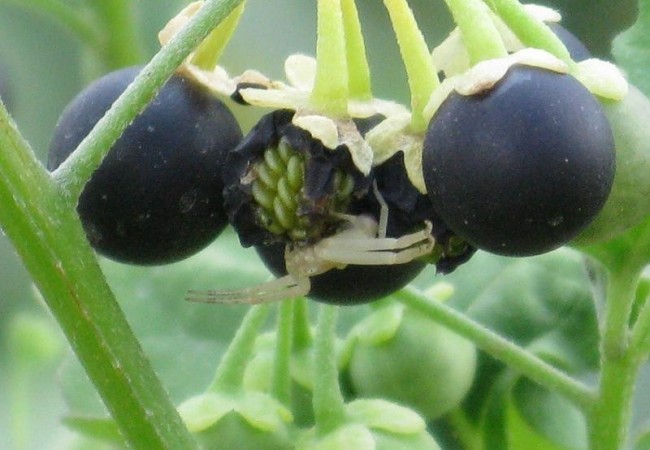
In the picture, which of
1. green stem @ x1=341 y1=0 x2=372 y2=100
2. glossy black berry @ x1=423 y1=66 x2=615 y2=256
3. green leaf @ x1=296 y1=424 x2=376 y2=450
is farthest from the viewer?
green leaf @ x1=296 y1=424 x2=376 y2=450

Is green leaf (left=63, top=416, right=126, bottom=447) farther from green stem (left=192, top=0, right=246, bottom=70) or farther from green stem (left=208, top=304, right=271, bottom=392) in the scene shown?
green stem (left=192, top=0, right=246, bottom=70)

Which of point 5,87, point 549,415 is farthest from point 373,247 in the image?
point 5,87

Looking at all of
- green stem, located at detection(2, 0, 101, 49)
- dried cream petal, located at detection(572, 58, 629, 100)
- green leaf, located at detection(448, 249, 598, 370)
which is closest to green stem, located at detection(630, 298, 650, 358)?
dried cream petal, located at detection(572, 58, 629, 100)

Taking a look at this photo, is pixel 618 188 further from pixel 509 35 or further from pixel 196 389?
pixel 196 389

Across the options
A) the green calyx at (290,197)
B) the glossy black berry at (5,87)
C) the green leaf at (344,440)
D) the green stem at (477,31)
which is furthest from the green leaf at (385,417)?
the glossy black berry at (5,87)

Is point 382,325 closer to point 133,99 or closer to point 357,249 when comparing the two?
point 357,249

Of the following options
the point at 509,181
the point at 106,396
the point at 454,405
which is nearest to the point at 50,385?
the point at 454,405

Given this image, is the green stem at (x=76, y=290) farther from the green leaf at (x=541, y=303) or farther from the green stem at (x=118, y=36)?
the green stem at (x=118, y=36)
